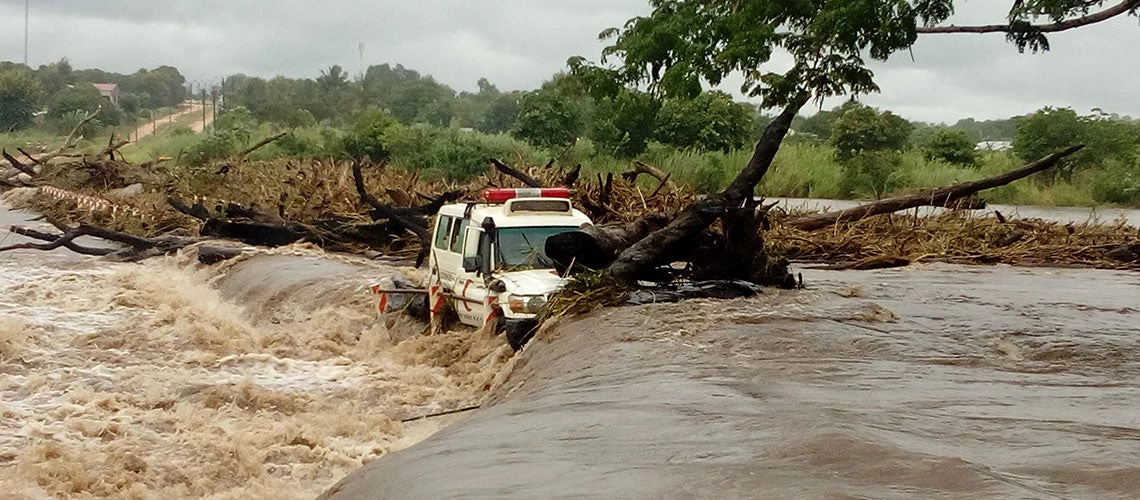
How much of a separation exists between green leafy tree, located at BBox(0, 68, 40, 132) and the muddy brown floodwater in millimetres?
90743

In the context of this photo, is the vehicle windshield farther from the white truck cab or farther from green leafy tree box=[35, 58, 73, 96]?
green leafy tree box=[35, 58, 73, 96]

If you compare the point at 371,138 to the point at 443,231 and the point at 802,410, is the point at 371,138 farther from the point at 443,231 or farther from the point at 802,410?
the point at 802,410

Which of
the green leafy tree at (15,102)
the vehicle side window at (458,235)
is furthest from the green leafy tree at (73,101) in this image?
the vehicle side window at (458,235)

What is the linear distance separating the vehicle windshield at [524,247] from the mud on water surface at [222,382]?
2.68 feet

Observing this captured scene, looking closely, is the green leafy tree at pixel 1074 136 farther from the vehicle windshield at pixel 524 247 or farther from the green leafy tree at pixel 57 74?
the green leafy tree at pixel 57 74

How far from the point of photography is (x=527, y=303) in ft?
36.6

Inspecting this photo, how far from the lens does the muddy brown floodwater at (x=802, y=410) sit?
502 centimetres

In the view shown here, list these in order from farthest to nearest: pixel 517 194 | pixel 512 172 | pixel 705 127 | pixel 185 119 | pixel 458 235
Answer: pixel 185 119
pixel 705 127
pixel 512 172
pixel 458 235
pixel 517 194

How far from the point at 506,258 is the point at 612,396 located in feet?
15.8

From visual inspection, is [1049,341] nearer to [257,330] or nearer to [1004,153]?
[257,330]

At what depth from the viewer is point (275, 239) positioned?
2300cm

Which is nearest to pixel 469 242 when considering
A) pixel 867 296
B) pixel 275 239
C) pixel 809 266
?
pixel 867 296

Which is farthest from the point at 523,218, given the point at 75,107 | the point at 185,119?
the point at 185,119

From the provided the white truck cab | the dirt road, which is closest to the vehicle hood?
the white truck cab
